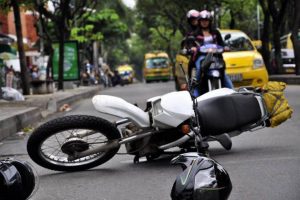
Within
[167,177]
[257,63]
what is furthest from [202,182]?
[257,63]

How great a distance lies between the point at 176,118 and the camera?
5.60m

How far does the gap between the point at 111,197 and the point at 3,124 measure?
16.3 ft

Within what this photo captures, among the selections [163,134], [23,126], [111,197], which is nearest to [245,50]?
[23,126]

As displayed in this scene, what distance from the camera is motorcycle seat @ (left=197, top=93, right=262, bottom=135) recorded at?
19.0 feet

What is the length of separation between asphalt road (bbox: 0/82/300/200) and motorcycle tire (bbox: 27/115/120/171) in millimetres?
110

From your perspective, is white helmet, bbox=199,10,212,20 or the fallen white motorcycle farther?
white helmet, bbox=199,10,212,20

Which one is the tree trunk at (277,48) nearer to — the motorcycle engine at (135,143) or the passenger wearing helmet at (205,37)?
the passenger wearing helmet at (205,37)

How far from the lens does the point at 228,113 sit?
19.3 ft

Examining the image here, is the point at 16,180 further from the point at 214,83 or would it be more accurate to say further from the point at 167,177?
the point at 214,83

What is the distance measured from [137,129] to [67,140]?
0.70m

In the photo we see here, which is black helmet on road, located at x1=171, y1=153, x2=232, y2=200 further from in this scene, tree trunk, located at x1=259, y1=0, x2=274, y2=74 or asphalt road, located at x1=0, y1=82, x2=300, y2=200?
tree trunk, located at x1=259, y1=0, x2=274, y2=74

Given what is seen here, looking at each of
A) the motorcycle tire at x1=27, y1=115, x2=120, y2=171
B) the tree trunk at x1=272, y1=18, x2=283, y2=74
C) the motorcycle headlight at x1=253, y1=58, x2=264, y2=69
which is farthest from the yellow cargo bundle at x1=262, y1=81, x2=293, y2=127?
the tree trunk at x1=272, y1=18, x2=283, y2=74

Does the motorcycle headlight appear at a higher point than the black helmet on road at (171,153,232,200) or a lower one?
higher

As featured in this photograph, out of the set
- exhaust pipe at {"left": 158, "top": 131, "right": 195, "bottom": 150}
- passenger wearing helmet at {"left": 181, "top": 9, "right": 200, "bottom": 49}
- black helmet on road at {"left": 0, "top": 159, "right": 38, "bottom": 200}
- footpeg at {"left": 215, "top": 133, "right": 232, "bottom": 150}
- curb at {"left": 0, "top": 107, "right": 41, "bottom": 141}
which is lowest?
curb at {"left": 0, "top": 107, "right": 41, "bottom": 141}
